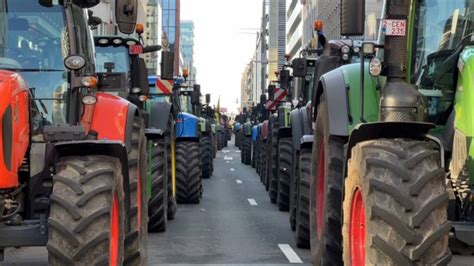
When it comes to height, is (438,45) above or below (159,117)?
above

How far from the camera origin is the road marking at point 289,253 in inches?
371

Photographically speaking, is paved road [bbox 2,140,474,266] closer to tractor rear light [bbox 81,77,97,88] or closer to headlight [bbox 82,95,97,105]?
headlight [bbox 82,95,97,105]

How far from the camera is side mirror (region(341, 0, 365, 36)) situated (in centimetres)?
558

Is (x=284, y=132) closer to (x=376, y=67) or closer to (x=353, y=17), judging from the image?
(x=376, y=67)

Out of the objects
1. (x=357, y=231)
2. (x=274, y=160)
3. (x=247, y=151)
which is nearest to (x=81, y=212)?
(x=357, y=231)

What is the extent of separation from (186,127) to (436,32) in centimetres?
985

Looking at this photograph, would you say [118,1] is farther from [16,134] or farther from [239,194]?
[239,194]

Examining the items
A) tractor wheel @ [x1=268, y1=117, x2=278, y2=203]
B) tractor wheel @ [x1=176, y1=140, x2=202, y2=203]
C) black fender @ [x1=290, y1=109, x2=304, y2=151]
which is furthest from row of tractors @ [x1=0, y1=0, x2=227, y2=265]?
tractor wheel @ [x1=268, y1=117, x2=278, y2=203]

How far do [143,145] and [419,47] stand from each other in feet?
9.30

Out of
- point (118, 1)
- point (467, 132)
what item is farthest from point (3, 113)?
point (467, 132)

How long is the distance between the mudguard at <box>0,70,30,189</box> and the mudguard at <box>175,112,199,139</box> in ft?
31.2

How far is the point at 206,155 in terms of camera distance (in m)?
23.0

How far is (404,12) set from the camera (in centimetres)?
586

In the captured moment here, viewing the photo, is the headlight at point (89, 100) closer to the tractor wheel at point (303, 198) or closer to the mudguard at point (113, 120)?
the mudguard at point (113, 120)
